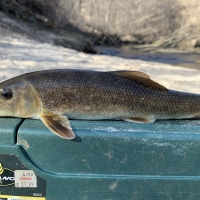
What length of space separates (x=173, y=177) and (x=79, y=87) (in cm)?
85

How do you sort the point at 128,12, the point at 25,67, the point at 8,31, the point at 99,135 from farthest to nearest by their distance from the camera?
the point at 128,12
the point at 8,31
the point at 25,67
the point at 99,135

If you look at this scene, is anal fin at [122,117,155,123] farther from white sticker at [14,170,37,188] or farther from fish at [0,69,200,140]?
white sticker at [14,170,37,188]

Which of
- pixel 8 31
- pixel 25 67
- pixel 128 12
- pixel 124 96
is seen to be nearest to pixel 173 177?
pixel 124 96

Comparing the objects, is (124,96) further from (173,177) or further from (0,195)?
(0,195)

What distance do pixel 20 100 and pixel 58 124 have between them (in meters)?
0.50

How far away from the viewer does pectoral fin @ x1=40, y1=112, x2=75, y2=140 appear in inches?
93.5

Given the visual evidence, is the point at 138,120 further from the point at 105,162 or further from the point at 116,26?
the point at 116,26

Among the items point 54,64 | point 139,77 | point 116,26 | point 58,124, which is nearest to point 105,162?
point 58,124

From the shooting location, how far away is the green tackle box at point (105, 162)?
2396 mm

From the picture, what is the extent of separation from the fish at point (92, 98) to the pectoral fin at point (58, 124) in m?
0.06

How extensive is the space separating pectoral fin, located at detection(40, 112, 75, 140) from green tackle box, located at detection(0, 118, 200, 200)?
43 millimetres

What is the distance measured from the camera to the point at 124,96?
112 inches

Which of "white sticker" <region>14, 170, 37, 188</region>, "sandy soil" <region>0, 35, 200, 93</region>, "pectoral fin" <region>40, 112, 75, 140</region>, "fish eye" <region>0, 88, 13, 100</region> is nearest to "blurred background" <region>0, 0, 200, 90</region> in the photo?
"sandy soil" <region>0, 35, 200, 93</region>

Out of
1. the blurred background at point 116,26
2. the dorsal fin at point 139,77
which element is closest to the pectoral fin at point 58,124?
the dorsal fin at point 139,77
